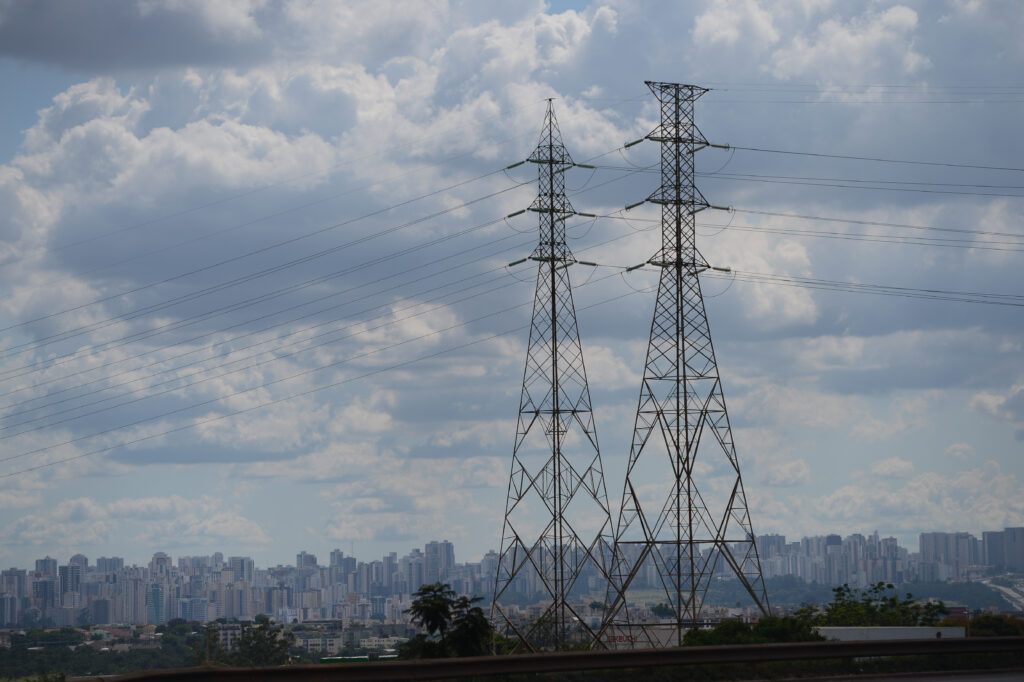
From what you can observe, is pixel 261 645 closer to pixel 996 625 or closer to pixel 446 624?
pixel 446 624

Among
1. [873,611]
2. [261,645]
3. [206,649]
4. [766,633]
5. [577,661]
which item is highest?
[206,649]

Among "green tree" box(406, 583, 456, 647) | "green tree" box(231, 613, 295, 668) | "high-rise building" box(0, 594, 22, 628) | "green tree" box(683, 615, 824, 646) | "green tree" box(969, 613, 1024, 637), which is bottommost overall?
"high-rise building" box(0, 594, 22, 628)

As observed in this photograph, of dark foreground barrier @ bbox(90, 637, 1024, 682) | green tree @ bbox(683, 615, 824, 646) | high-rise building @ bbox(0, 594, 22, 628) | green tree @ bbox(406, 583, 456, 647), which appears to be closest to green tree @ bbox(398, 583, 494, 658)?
green tree @ bbox(406, 583, 456, 647)

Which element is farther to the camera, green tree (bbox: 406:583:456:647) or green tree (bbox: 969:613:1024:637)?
green tree (bbox: 969:613:1024:637)

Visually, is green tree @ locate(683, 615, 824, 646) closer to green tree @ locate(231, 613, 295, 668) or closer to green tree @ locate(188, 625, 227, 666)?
green tree @ locate(188, 625, 227, 666)

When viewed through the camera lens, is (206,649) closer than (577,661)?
Yes

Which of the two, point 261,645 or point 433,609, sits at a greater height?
point 433,609

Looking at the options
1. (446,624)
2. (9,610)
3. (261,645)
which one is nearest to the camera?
Result: (446,624)

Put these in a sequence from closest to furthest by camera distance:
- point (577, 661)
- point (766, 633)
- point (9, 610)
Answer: point (577, 661) < point (766, 633) < point (9, 610)

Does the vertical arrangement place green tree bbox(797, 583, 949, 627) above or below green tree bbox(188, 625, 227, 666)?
below

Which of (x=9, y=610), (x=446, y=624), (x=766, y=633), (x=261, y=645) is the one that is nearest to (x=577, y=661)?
(x=446, y=624)
